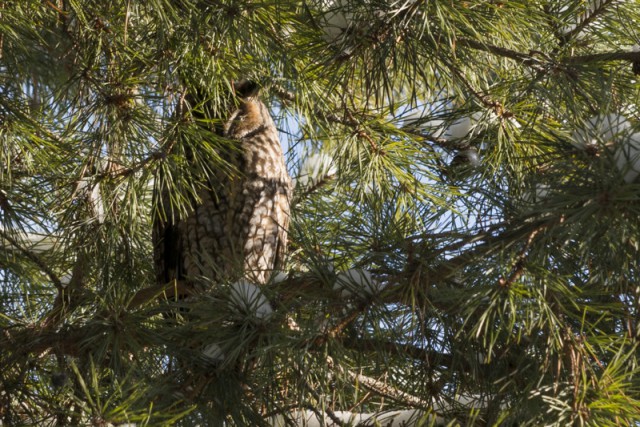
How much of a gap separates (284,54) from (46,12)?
0.78 metres

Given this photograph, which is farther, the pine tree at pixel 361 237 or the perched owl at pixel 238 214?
the perched owl at pixel 238 214

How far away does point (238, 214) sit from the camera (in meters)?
2.71

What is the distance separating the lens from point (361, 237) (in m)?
1.70

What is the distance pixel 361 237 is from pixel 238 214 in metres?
1.06

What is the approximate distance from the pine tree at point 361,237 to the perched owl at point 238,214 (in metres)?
0.10

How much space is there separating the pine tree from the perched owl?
0.32ft

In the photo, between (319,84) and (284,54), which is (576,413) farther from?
(319,84)

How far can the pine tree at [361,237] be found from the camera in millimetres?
1370

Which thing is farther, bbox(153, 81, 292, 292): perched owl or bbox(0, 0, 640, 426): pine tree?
bbox(153, 81, 292, 292): perched owl

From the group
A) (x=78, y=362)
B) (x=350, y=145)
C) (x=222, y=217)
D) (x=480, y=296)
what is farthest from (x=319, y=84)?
(x=480, y=296)

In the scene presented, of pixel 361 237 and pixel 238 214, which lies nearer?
pixel 361 237

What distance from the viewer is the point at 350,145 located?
2.58 metres

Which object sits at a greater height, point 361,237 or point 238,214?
point 238,214

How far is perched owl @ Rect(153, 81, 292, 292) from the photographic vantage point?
2.69 m
